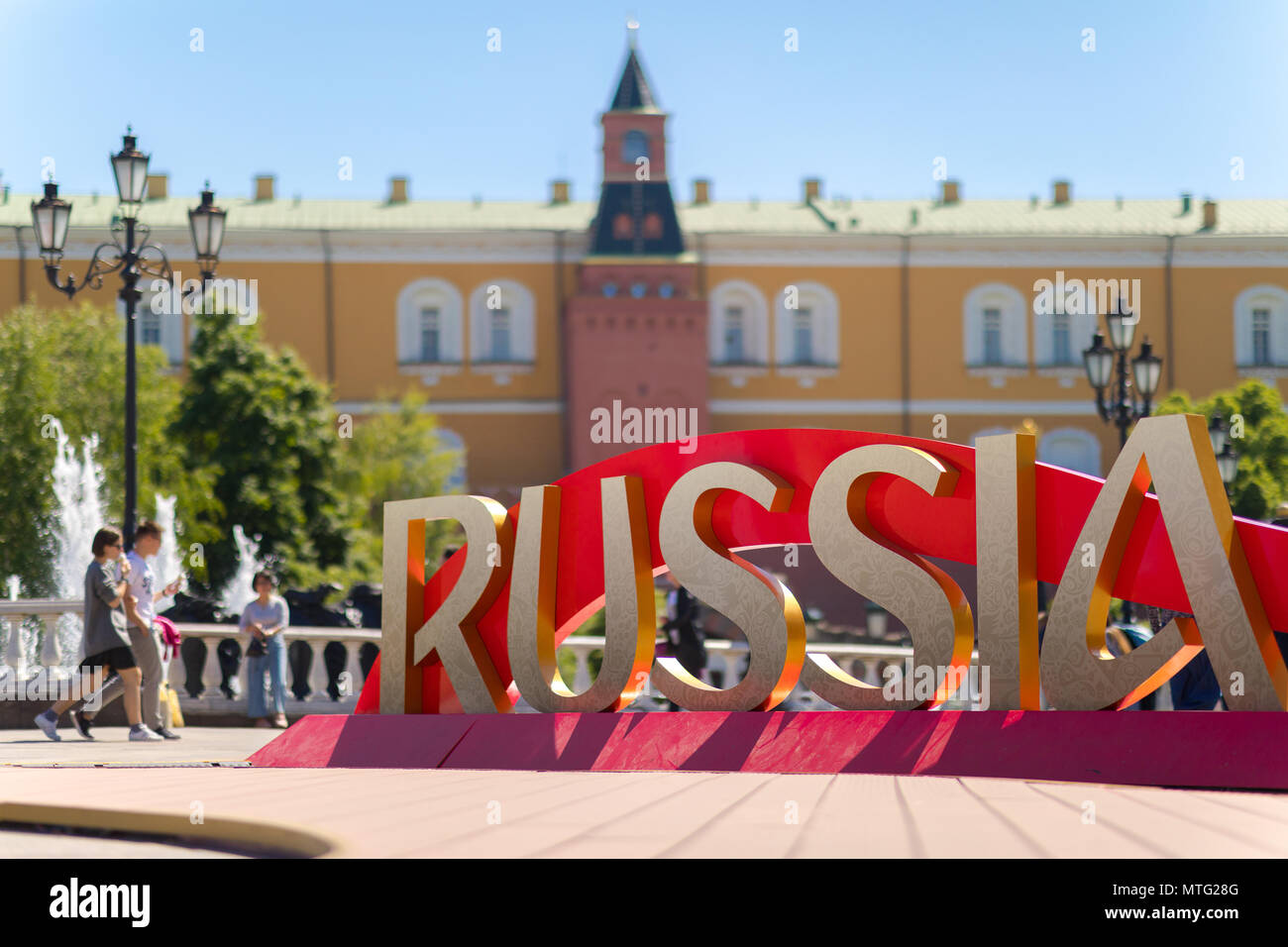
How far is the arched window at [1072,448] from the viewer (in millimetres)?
48594

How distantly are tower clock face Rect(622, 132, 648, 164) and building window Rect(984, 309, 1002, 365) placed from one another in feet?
38.9

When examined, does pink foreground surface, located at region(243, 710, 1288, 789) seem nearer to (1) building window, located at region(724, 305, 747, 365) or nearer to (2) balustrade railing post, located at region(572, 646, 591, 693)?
(2) balustrade railing post, located at region(572, 646, 591, 693)

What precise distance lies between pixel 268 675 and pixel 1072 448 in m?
38.5

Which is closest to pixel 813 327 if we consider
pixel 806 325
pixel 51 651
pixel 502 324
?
pixel 806 325

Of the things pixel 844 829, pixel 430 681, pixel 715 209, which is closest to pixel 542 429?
pixel 715 209

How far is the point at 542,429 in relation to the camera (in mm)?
48031

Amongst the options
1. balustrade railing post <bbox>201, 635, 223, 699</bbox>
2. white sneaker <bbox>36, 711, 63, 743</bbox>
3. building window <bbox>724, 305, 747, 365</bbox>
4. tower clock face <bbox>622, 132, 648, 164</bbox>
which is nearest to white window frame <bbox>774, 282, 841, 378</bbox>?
building window <bbox>724, 305, 747, 365</bbox>

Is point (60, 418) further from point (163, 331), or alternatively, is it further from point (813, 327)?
point (813, 327)

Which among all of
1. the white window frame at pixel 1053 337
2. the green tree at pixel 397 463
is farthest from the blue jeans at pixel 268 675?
the white window frame at pixel 1053 337

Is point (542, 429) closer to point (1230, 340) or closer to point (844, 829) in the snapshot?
point (1230, 340)

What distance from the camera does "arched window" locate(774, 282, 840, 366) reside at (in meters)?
49.0

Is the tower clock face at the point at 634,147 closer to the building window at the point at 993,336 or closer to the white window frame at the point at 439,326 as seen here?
the white window frame at the point at 439,326
